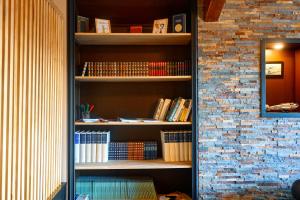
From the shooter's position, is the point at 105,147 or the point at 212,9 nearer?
the point at 212,9

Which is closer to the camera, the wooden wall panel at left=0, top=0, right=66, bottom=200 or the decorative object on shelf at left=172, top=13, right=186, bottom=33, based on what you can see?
the wooden wall panel at left=0, top=0, right=66, bottom=200

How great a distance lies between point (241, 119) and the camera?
2.30 metres

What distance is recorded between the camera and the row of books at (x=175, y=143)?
2367mm

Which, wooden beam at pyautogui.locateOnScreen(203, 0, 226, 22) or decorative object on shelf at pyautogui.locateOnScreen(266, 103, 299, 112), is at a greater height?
wooden beam at pyautogui.locateOnScreen(203, 0, 226, 22)

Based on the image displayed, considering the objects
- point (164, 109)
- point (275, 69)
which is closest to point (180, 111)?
point (164, 109)

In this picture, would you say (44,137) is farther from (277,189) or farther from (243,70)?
(277,189)

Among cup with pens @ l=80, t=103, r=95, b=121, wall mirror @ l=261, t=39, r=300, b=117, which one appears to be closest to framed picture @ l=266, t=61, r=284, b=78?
wall mirror @ l=261, t=39, r=300, b=117

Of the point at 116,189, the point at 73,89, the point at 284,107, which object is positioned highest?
the point at 73,89

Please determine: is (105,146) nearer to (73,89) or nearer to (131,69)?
(73,89)

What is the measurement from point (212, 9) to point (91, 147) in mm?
1545

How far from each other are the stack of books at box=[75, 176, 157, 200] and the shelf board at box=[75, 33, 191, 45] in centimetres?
127

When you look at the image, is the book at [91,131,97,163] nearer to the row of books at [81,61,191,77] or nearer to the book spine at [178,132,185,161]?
the row of books at [81,61,191,77]

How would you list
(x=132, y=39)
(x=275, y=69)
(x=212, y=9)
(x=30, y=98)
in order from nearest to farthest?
1. (x=30, y=98)
2. (x=212, y=9)
3. (x=132, y=39)
4. (x=275, y=69)

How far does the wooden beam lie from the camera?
2089 millimetres
